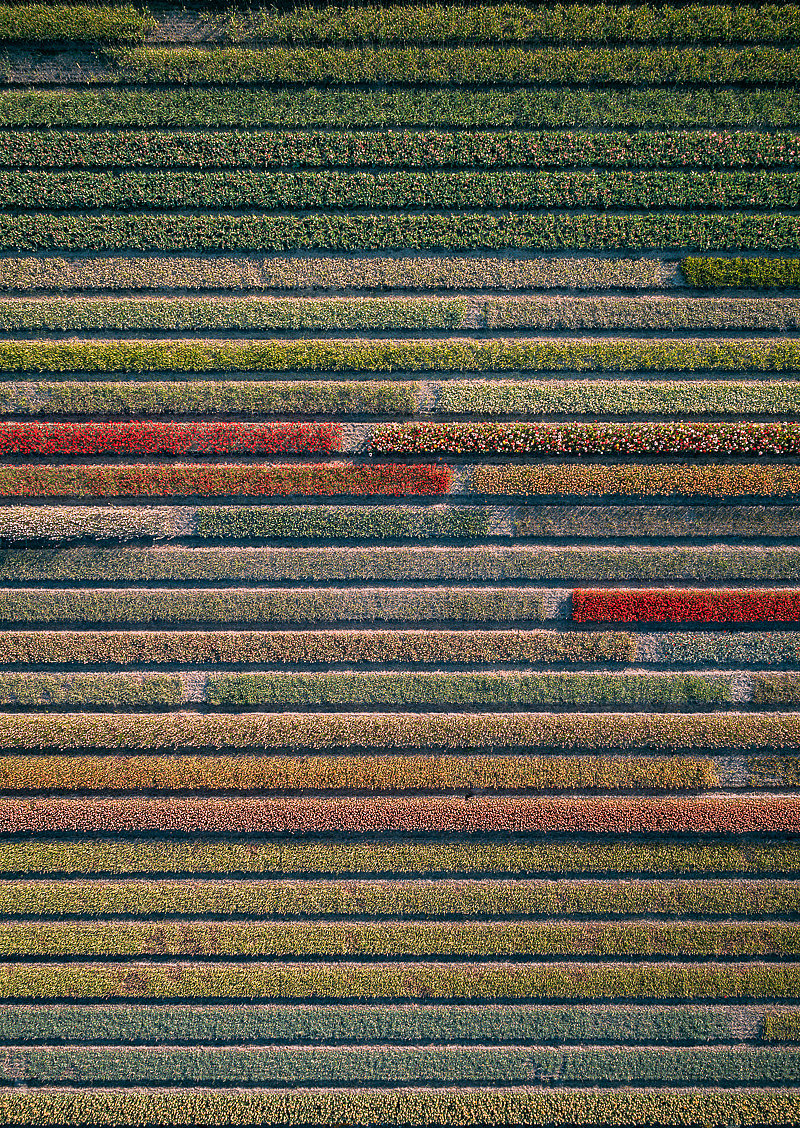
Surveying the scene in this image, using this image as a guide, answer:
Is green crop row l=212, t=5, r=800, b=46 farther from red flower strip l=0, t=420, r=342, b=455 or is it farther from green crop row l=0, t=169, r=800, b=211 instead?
red flower strip l=0, t=420, r=342, b=455

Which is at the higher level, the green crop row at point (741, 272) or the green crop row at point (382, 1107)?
the green crop row at point (741, 272)

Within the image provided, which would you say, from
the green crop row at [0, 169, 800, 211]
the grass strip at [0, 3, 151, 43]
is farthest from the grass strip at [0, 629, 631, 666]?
the grass strip at [0, 3, 151, 43]

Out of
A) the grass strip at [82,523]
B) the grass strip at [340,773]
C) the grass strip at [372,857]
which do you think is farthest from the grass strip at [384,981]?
the grass strip at [82,523]

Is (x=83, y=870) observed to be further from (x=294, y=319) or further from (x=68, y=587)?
(x=294, y=319)

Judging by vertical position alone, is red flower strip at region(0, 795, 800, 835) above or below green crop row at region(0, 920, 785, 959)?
above

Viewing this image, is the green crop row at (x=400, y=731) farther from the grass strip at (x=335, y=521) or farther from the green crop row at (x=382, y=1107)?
the green crop row at (x=382, y=1107)

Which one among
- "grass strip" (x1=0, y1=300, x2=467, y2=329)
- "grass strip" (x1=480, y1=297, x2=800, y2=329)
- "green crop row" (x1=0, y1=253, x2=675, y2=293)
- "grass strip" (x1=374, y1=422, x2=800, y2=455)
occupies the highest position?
"green crop row" (x1=0, y1=253, x2=675, y2=293)

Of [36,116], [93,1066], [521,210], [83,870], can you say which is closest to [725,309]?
[521,210]
